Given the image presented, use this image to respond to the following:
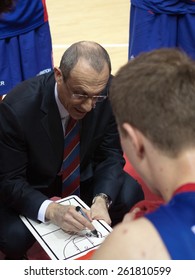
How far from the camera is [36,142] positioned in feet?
5.93

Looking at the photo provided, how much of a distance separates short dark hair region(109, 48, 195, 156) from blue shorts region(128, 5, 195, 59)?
1.65m

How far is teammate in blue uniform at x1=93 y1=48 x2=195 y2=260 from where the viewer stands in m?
0.77

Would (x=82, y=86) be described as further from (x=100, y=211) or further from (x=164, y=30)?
(x=164, y=30)

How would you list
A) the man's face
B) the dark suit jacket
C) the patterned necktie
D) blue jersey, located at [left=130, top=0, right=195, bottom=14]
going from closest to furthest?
the man's face
the dark suit jacket
the patterned necktie
blue jersey, located at [left=130, top=0, right=195, bottom=14]

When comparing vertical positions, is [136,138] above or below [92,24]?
above

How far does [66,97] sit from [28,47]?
104 cm

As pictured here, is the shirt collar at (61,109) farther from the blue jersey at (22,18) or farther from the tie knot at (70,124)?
the blue jersey at (22,18)

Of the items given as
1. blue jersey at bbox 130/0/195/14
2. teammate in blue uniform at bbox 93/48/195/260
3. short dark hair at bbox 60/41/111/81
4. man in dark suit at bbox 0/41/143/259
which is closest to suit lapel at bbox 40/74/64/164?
man in dark suit at bbox 0/41/143/259

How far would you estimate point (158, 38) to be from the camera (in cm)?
260

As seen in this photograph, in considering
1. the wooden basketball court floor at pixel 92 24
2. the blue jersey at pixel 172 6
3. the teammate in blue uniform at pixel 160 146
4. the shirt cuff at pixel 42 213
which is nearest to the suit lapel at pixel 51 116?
the shirt cuff at pixel 42 213

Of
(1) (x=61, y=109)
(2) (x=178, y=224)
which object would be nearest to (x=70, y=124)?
(1) (x=61, y=109)

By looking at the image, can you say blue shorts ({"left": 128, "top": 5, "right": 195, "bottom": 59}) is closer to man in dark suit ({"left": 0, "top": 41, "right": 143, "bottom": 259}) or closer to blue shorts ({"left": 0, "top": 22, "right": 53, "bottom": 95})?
blue shorts ({"left": 0, "top": 22, "right": 53, "bottom": 95})

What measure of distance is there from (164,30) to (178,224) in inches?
76.5
